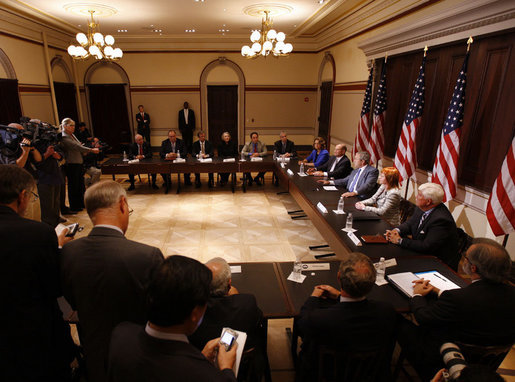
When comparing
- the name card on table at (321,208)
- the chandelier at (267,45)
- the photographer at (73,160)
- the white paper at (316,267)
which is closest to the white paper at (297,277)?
the white paper at (316,267)

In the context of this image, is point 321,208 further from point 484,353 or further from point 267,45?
point 267,45

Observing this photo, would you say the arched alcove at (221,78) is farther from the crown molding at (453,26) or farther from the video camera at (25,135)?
the video camera at (25,135)

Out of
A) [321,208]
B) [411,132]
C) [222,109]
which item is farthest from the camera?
[222,109]

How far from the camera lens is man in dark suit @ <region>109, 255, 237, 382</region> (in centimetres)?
90

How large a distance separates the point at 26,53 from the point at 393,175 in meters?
8.20

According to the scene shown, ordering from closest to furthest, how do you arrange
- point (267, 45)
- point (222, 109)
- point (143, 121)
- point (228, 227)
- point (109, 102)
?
point (228, 227) < point (267, 45) < point (143, 121) < point (109, 102) < point (222, 109)

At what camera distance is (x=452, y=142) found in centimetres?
362

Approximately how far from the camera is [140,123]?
31.9 ft

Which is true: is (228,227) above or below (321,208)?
below

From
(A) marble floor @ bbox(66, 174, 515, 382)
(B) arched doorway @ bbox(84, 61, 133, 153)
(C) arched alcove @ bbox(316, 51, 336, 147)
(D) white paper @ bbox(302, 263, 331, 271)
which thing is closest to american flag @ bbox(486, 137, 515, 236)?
(A) marble floor @ bbox(66, 174, 515, 382)

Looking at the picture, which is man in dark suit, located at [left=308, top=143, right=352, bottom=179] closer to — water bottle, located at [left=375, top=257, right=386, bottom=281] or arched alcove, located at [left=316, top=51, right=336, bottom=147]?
water bottle, located at [left=375, top=257, right=386, bottom=281]

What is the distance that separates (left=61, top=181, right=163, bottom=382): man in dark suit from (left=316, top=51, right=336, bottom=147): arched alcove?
7.82 meters

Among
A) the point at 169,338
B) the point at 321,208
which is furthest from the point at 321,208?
the point at 169,338

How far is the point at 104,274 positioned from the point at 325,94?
8.85 m
